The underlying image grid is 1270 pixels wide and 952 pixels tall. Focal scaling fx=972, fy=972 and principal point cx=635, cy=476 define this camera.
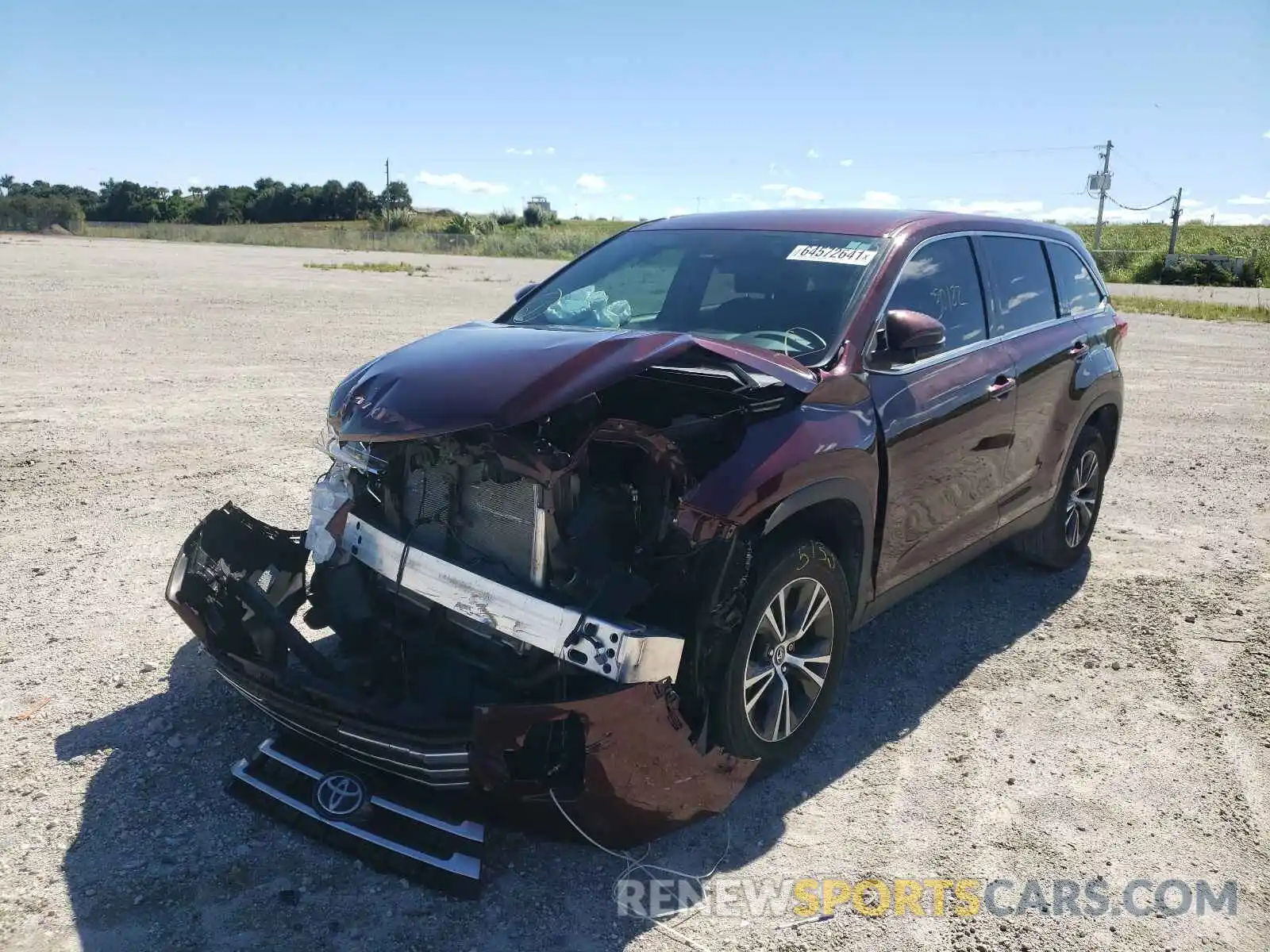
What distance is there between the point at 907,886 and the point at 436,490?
199 cm

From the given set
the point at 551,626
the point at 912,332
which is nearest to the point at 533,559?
the point at 551,626

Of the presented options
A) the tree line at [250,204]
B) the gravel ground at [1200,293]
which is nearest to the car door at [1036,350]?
the gravel ground at [1200,293]

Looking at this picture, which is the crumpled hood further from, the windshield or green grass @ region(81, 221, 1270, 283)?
green grass @ region(81, 221, 1270, 283)

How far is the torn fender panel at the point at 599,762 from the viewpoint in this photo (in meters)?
2.68

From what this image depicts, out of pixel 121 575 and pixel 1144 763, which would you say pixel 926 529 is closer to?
pixel 1144 763

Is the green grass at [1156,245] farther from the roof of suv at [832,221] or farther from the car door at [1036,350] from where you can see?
the roof of suv at [832,221]

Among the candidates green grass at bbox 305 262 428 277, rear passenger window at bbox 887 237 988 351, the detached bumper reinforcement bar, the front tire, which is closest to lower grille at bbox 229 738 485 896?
the detached bumper reinforcement bar

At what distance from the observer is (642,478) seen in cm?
314

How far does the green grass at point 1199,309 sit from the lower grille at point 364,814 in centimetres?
2433

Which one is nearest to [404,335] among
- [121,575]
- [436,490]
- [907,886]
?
[121,575]

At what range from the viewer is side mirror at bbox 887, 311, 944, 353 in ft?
12.2

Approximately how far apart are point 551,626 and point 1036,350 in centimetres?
326

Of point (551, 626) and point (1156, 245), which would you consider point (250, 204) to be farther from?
point (551, 626)

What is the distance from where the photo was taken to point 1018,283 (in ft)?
16.5
